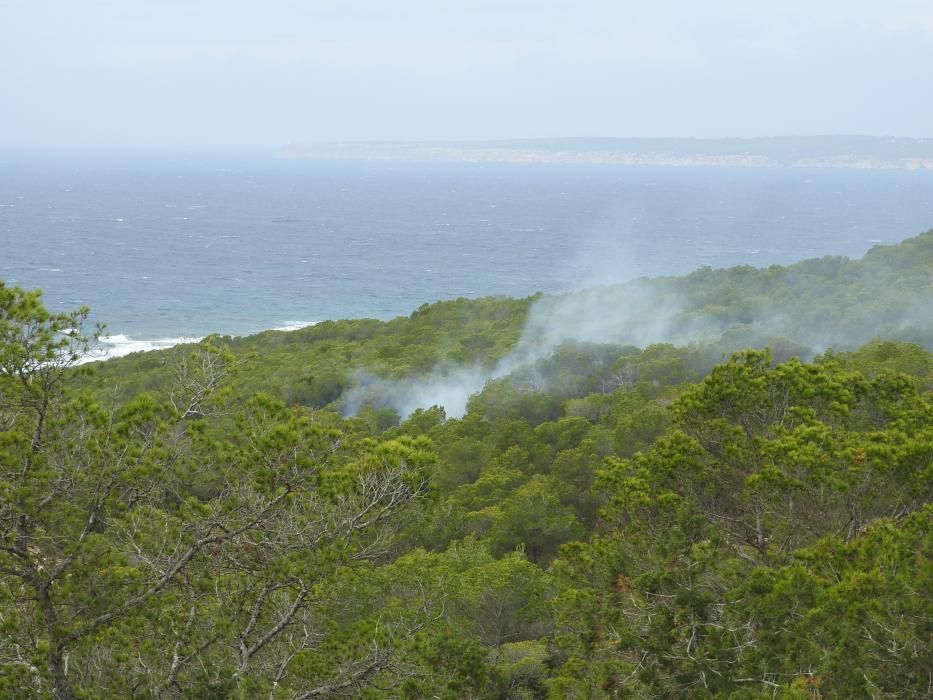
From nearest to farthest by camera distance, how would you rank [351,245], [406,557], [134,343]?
1. [406,557]
2. [134,343]
3. [351,245]

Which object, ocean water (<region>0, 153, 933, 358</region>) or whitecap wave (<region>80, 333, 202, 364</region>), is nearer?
whitecap wave (<region>80, 333, 202, 364</region>)

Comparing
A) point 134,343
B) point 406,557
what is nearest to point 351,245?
point 134,343

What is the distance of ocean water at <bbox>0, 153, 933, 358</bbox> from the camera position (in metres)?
83.3

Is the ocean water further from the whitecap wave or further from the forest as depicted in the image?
the forest

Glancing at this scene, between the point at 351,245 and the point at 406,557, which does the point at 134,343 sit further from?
the point at 351,245

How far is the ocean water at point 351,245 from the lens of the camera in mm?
83312

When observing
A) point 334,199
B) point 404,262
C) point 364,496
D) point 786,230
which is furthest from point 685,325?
point 334,199

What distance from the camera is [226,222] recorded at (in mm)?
141125

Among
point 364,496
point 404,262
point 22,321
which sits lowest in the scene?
point 404,262

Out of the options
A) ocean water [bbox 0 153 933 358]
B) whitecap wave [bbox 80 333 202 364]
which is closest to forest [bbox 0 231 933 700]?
whitecap wave [bbox 80 333 202 364]

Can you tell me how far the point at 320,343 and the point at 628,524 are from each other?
146ft

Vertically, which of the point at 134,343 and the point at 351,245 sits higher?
the point at 351,245

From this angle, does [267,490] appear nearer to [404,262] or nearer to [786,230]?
[404,262]

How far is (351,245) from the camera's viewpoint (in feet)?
395
